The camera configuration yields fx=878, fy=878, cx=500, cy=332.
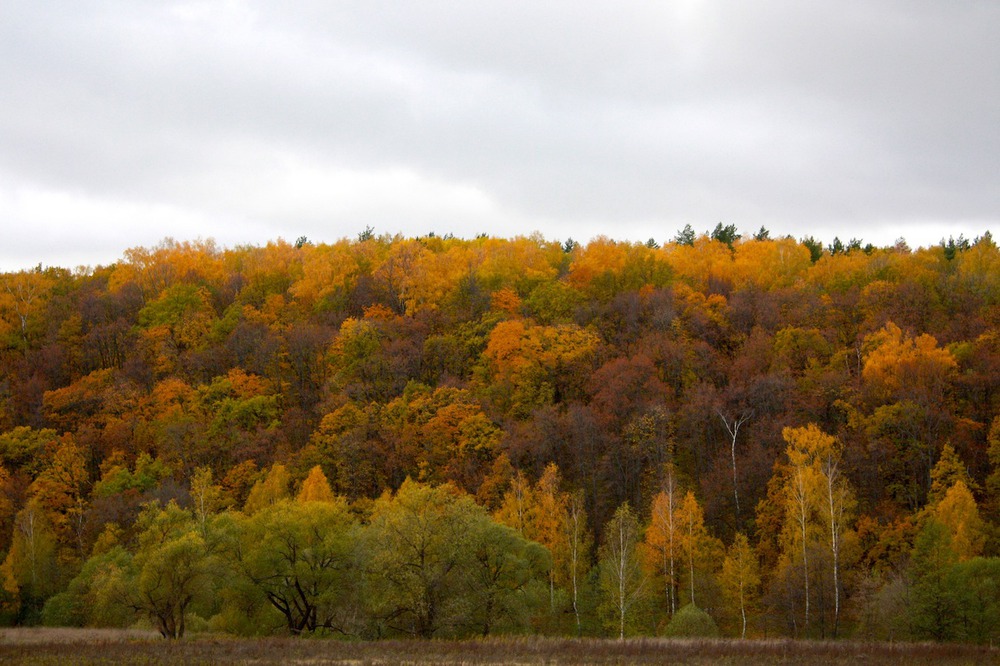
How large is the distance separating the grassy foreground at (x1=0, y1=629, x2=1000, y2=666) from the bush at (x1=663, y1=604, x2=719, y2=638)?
5768mm

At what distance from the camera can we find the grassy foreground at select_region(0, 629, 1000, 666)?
4072 centimetres

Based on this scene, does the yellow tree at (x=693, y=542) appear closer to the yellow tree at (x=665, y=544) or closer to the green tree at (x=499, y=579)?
the yellow tree at (x=665, y=544)

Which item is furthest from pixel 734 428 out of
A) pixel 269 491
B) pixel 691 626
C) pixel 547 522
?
pixel 269 491

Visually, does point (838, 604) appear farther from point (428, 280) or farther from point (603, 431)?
point (428, 280)

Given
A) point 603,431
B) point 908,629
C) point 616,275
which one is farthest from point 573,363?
point 908,629

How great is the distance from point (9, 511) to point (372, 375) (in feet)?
129

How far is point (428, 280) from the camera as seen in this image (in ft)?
413

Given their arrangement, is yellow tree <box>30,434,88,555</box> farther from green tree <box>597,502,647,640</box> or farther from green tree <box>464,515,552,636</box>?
green tree <box>597,502,647,640</box>

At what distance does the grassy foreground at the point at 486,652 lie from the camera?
134 ft

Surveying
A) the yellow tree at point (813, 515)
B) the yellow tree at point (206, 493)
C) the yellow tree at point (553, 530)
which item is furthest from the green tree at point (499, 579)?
the yellow tree at point (206, 493)

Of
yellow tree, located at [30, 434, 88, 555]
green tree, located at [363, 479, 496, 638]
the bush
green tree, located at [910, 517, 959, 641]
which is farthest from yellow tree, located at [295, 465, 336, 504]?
green tree, located at [910, 517, 959, 641]

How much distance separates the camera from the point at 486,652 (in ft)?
140

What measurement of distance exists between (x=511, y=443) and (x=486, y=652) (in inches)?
1668

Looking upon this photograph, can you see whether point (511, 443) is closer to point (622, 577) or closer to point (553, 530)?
point (553, 530)
